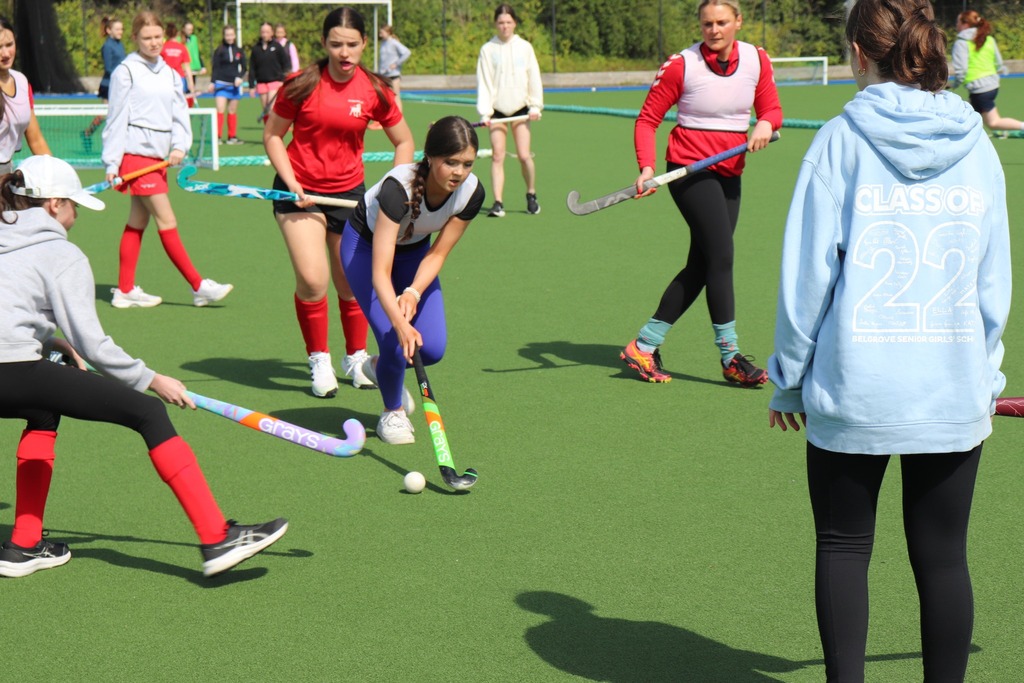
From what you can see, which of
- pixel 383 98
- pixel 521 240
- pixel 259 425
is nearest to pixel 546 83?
pixel 521 240

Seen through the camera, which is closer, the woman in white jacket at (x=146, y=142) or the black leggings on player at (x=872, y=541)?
the black leggings on player at (x=872, y=541)

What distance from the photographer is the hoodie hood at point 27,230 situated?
3537 millimetres

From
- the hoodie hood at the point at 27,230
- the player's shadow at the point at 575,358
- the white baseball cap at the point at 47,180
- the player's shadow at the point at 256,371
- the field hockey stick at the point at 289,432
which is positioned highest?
the white baseball cap at the point at 47,180

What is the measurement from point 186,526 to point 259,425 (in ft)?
2.06

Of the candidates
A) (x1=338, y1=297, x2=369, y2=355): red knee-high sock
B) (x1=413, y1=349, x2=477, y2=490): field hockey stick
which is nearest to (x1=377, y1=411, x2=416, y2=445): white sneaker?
(x1=413, y1=349, x2=477, y2=490): field hockey stick

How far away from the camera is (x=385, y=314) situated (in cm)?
495

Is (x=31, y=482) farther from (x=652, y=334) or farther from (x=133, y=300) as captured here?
(x=133, y=300)

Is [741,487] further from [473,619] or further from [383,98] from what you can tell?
[383,98]

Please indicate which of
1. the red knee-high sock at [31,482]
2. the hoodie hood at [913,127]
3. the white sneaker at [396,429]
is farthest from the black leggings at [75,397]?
the hoodie hood at [913,127]

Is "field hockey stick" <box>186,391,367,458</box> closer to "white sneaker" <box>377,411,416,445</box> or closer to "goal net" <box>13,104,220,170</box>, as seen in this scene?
"white sneaker" <box>377,411,416,445</box>

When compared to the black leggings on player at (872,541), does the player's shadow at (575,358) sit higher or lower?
lower

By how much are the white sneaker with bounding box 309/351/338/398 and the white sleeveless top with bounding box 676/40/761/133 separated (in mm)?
1923

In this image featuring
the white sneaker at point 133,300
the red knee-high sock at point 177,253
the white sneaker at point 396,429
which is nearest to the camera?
the white sneaker at point 396,429

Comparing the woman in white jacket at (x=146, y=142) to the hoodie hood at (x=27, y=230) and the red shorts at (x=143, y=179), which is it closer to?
the red shorts at (x=143, y=179)
